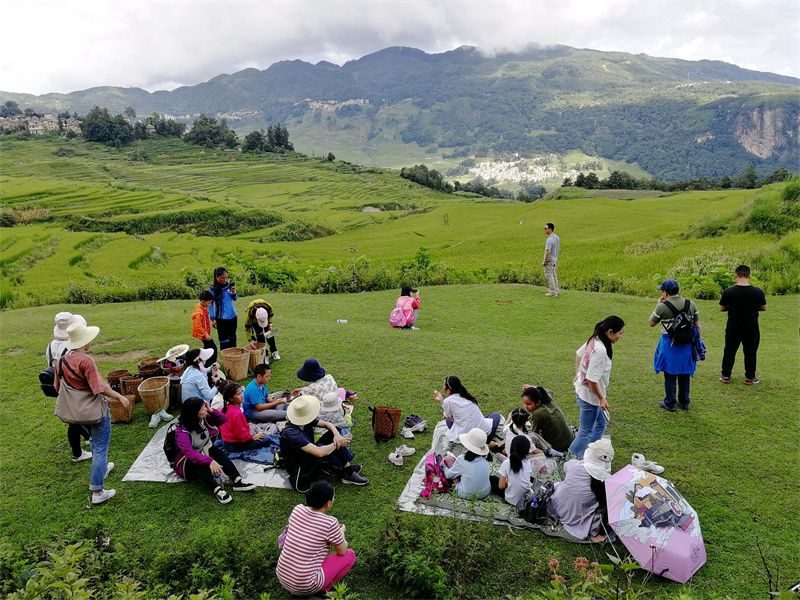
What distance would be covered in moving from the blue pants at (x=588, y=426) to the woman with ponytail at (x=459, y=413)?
3.70ft

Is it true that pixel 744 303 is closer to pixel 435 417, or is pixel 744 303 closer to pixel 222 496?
pixel 435 417

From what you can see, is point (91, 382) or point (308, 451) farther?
point (308, 451)

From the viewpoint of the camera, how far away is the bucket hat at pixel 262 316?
9.38m

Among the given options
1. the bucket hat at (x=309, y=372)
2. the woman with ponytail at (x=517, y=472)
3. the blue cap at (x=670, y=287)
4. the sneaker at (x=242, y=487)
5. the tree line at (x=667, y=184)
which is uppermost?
Result: the tree line at (x=667, y=184)

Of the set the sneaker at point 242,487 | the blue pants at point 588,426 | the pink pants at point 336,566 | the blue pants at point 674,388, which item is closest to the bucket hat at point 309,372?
the sneaker at point 242,487

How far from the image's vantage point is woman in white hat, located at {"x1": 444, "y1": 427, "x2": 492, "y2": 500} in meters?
5.63

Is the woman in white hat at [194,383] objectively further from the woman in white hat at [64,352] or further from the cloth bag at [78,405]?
the cloth bag at [78,405]

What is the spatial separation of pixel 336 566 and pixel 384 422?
2450mm

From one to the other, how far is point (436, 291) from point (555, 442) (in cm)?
1051

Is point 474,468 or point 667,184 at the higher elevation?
point 667,184

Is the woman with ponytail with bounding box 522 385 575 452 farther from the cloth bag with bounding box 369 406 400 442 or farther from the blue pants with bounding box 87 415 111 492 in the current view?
the blue pants with bounding box 87 415 111 492

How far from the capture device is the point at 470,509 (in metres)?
5.61

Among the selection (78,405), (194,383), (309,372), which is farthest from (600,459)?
(78,405)

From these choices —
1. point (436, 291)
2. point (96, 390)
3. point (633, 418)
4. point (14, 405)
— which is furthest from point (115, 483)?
point (436, 291)
